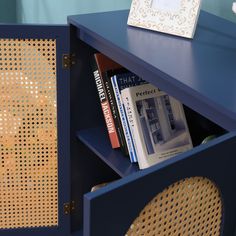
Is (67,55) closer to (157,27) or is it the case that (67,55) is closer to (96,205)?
(157,27)

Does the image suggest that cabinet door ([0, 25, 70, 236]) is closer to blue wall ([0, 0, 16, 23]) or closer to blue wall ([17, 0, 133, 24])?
blue wall ([17, 0, 133, 24])

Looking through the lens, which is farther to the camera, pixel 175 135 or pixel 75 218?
pixel 75 218

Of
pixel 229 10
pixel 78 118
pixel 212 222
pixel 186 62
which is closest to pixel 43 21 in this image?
pixel 78 118

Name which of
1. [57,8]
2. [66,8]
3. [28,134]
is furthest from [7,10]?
[28,134]

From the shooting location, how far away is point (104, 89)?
4.71 ft

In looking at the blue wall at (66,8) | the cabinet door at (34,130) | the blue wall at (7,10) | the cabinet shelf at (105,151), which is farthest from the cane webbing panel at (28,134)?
the blue wall at (7,10)

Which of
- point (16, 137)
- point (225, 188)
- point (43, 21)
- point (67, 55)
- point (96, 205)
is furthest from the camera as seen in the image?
point (43, 21)

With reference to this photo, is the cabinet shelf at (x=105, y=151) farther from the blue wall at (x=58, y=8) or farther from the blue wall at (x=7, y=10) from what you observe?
the blue wall at (x=7, y=10)

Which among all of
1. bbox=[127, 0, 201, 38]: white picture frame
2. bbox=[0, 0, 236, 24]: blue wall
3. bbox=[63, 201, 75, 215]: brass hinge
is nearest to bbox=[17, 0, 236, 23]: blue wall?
bbox=[0, 0, 236, 24]: blue wall

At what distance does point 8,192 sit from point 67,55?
0.53 meters

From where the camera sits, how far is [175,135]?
1.36 m

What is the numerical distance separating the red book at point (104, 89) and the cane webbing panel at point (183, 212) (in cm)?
56

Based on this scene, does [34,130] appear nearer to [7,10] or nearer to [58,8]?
[58,8]

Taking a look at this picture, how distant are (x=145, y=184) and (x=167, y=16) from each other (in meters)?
0.67
